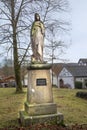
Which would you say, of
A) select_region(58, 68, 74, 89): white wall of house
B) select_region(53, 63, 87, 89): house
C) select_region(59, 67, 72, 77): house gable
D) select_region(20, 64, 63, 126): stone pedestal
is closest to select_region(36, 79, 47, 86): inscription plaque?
select_region(20, 64, 63, 126): stone pedestal

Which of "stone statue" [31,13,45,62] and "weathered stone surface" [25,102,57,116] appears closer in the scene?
"weathered stone surface" [25,102,57,116]

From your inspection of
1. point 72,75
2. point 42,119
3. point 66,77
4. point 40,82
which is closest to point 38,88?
point 40,82

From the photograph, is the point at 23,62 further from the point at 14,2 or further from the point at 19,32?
the point at 14,2

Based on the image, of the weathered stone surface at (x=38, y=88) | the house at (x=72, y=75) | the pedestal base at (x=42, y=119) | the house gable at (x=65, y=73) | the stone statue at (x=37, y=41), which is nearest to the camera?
the pedestal base at (x=42, y=119)

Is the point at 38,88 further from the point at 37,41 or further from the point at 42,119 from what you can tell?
the point at 37,41

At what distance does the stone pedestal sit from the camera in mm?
10891

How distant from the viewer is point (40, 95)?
36.1 ft

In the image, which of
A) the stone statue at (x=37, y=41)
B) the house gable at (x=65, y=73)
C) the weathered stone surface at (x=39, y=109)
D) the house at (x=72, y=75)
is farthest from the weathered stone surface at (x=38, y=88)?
the house gable at (x=65, y=73)

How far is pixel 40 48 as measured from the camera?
1152cm

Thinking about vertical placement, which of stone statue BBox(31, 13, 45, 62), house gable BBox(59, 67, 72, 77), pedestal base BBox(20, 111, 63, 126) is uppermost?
house gable BBox(59, 67, 72, 77)

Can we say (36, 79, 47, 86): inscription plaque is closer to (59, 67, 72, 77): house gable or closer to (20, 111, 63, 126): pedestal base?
(20, 111, 63, 126): pedestal base

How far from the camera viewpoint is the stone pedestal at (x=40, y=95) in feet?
35.7

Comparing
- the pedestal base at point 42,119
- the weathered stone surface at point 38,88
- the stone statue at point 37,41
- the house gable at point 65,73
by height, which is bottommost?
the pedestal base at point 42,119

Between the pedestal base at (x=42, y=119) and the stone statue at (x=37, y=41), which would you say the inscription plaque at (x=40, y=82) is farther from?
the pedestal base at (x=42, y=119)
